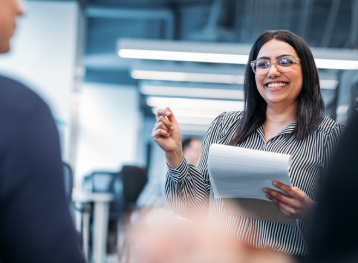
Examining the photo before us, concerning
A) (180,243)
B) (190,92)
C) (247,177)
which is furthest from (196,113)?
(180,243)

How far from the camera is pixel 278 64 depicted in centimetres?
146

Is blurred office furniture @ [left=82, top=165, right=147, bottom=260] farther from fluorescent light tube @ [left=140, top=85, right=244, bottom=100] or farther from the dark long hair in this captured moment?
the dark long hair

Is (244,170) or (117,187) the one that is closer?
(244,170)

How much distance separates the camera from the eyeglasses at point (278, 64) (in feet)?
4.74

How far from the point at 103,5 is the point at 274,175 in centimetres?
799

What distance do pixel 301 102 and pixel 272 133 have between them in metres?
0.16

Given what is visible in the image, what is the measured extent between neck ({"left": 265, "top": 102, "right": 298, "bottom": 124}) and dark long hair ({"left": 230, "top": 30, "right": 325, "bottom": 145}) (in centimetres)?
3

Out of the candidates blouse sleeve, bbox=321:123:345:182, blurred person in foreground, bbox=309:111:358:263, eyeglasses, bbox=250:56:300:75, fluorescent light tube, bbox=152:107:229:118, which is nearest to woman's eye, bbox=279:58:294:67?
eyeglasses, bbox=250:56:300:75

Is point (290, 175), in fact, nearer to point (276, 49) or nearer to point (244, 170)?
point (244, 170)

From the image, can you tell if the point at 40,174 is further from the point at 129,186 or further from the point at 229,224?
the point at 129,186

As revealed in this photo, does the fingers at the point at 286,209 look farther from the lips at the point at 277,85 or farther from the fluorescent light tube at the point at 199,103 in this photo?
the fluorescent light tube at the point at 199,103

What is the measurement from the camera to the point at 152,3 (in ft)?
28.9

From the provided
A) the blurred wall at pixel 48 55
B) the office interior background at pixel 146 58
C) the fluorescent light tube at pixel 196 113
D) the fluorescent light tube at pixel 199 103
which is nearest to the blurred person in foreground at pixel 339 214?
the office interior background at pixel 146 58

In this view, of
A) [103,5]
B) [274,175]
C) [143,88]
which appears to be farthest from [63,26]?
[274,175]
